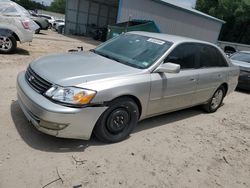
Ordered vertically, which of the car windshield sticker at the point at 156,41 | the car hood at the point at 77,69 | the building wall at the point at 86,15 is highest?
the car windshield sticker at the point at 156,41

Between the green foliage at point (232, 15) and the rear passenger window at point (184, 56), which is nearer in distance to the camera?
the rear passenger window at point (184, 56)

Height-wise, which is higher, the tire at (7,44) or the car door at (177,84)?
the car door at (177,84)

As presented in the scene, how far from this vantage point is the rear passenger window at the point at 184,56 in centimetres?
458

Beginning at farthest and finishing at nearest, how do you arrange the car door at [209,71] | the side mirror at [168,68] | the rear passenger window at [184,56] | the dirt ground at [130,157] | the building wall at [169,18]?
the building wall at [169,18], the car door at [209,71], the rear passenger window at [184,56], the side mirror at [168,68], the dirt ground at [130,157]

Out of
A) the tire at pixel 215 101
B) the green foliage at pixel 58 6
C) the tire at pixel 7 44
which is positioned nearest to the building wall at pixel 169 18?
the tire at pixel 7 44

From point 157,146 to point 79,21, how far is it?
2643cm

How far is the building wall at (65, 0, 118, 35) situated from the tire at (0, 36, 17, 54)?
62.8 ft

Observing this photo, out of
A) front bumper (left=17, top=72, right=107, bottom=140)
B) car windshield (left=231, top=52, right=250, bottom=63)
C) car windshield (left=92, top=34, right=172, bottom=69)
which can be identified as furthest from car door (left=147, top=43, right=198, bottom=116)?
car windshield (left=231, top=52, right=250, bottom=63)

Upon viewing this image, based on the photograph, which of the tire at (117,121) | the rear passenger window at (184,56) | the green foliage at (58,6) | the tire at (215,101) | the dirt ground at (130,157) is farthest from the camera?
the green foliage at (58,6)

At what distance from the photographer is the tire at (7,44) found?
8.88 m

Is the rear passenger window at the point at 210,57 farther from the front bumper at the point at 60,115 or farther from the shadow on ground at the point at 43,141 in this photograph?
the front bumper at the point at 60,115

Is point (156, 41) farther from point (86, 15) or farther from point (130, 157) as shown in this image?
point (86, 15)

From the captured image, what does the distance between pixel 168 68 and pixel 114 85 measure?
1.03 m

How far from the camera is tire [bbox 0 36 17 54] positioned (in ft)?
29.1
